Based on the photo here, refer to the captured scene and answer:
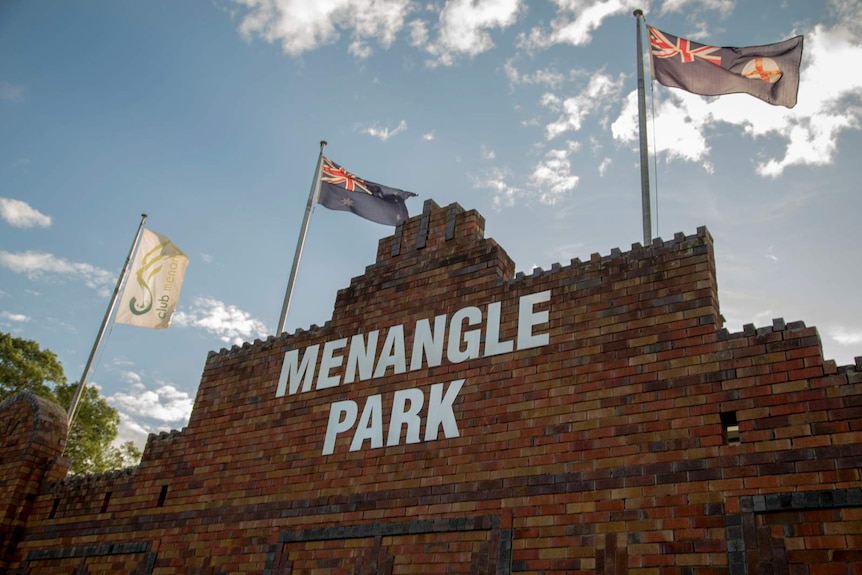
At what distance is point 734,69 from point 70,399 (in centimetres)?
2499

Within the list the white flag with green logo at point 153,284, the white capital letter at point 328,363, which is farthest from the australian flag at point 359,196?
the white flag with green logo at point 153,284

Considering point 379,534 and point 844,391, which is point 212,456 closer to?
point 379,534

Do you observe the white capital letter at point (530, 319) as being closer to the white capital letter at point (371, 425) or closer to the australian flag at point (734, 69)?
the white capital letter at point (371, 425)

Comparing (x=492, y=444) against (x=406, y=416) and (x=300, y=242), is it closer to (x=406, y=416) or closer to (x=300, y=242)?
(x=406, y=416)

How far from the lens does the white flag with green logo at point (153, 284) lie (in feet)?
63.2

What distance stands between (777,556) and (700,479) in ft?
3.91

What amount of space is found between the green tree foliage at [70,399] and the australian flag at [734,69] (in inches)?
930

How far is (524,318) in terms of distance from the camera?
12.0 metres

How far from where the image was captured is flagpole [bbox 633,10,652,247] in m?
12.0

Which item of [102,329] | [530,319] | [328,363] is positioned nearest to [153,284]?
[102,329]

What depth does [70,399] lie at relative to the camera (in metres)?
28.1

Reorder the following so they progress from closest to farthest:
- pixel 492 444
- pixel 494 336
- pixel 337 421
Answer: pixel 492 444 < pixel 494 336 < pixel 337 421

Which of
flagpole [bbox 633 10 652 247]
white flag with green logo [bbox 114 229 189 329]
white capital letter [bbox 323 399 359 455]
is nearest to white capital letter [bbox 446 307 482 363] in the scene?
white capital letter [bbox 323 399 359 455]

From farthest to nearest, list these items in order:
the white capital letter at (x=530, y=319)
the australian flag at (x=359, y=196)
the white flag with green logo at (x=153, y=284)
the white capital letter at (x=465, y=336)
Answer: the white flag with green logo at (x=153, y=284) < the australian flag at (x=359, y=196) < the white capital letter at (x=465, y=336) < the white capital letter at (x=530, y=319)
